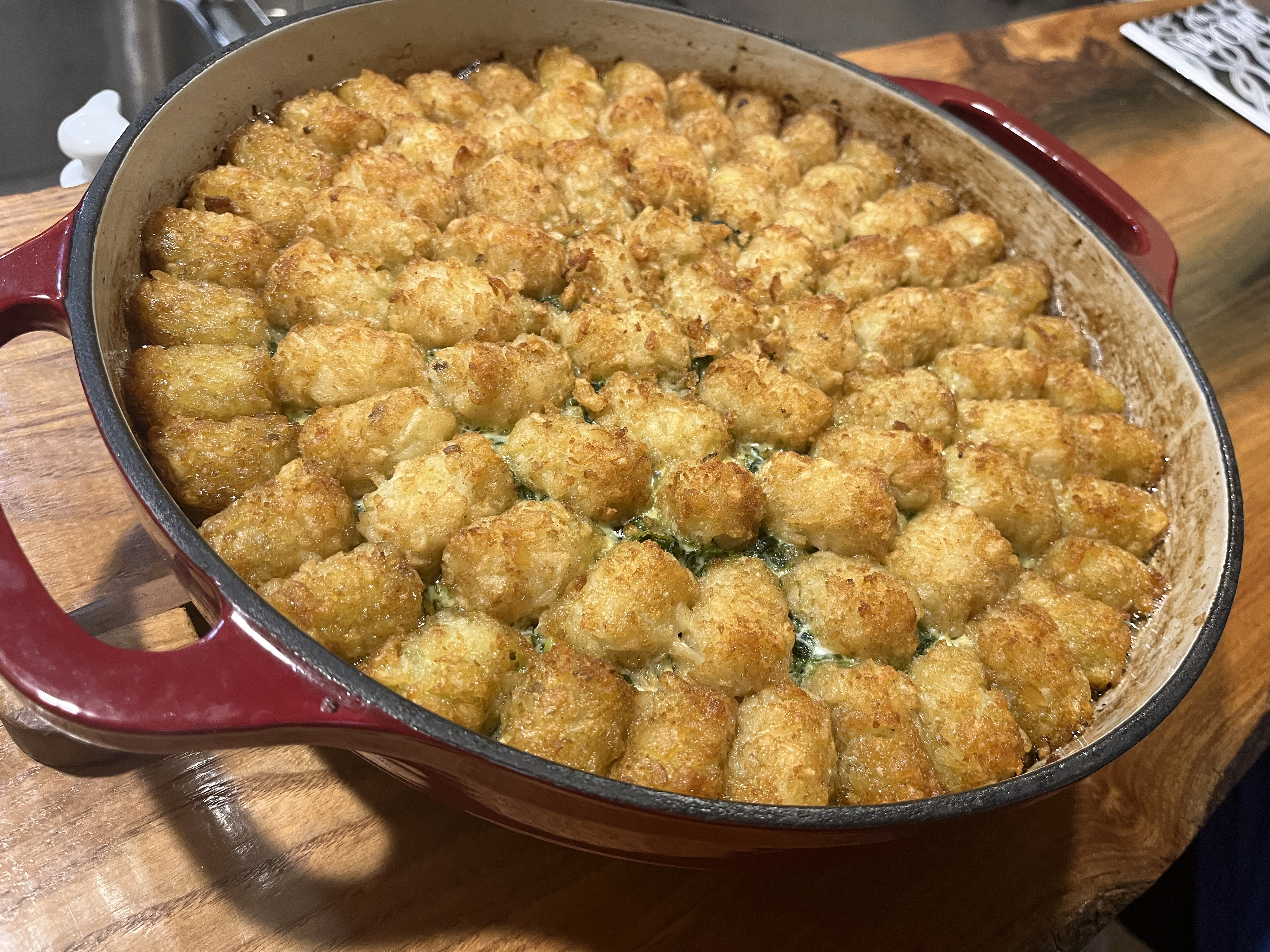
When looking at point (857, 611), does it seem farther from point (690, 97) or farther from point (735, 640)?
point (690, 97)

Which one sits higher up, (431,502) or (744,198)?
(744,198)

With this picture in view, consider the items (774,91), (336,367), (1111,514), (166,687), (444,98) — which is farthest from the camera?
(774,91)

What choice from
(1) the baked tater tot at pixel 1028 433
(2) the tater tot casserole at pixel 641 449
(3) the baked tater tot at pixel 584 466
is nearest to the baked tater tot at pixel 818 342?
(2) the tater tot casserole at pixel 641 449

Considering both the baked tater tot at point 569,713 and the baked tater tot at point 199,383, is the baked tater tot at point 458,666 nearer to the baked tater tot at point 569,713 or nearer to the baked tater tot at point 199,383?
the baked tater tot at point 569,713

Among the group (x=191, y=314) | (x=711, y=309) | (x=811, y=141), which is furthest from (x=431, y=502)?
(x=811, y=141)

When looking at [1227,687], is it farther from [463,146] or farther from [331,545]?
[463,146]

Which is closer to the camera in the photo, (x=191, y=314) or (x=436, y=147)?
(x=191, y=314)

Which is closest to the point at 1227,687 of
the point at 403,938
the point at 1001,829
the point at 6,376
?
the point at 1001,829
